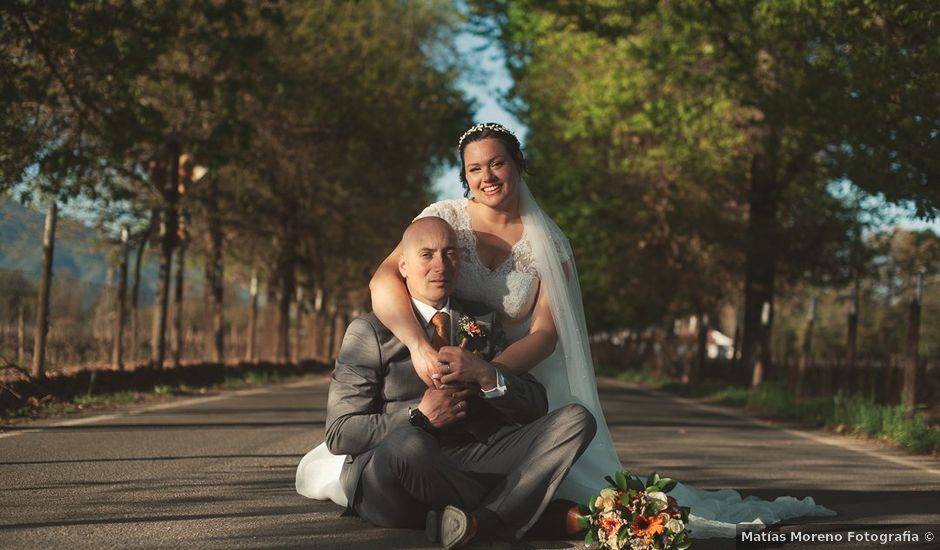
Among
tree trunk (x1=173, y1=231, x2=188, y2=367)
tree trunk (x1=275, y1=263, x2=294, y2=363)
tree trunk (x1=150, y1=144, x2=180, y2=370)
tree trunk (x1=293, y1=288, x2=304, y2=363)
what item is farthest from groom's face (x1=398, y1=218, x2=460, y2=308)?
tree trunk (x1=293, y1=288, x2=304, y2=363)

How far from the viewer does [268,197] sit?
3438 centimetres

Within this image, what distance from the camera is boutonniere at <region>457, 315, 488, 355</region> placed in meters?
6.71

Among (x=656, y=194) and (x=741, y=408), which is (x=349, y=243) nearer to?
(x=656, y=194)

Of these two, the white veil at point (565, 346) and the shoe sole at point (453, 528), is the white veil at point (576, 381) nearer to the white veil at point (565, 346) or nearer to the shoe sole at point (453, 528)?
the white veil at point (565, 346)

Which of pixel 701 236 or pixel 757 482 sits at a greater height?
pixel 701 236

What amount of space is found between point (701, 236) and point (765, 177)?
2336 millimetres

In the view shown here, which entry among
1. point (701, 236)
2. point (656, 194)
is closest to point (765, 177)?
point (701, 236)

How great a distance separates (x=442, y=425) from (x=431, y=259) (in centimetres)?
85

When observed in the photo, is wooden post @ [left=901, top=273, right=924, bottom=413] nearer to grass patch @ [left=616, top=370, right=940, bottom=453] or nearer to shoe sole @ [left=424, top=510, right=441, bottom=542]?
grass patch @ [left=616, top=370, right=940, bottom=453]

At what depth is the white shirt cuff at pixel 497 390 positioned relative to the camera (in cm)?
653

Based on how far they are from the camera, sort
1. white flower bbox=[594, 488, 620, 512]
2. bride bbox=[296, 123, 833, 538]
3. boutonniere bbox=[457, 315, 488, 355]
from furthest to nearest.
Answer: bride bbox=[296, 123, 833, 538] < boutonniere bbox=[457, 315, 488, 355] < white flower bbox=[594, 488, 620, 512]

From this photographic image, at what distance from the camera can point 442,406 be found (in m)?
6.54

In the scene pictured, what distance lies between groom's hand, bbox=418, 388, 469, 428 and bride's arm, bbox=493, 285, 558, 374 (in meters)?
0.40

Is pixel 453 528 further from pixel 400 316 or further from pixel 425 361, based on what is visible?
pixel 400 316
